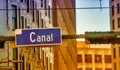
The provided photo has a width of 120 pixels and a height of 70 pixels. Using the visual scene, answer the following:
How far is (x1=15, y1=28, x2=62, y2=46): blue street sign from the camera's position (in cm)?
1961

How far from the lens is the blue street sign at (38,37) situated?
1961 centimetres

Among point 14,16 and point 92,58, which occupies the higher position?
point 14,16

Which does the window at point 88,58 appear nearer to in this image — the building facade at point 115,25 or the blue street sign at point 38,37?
the building facade at point 115,25

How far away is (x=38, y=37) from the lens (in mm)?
19625

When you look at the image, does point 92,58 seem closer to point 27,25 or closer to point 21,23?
point 27,25

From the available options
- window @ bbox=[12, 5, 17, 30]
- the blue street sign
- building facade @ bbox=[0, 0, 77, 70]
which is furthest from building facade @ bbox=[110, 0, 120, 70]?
the blue street sign

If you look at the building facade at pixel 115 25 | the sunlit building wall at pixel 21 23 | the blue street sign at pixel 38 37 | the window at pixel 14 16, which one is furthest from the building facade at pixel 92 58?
the blue street sign at pixel 38 37

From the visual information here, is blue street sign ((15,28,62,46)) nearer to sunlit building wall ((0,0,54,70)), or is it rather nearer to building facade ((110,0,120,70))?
sunlit building wall ((0,0,54,70))

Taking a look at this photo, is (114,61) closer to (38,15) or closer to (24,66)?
(38,15)

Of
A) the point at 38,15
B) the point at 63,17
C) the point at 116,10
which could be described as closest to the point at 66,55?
the point at 63,17

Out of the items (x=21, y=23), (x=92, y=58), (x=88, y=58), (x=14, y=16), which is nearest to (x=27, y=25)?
(x=21, y=23)

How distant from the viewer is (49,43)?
64.5 ft

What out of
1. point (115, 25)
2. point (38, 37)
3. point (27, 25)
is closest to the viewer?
point (38, 37)

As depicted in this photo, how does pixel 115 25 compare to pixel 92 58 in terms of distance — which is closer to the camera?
pixel 115 25
